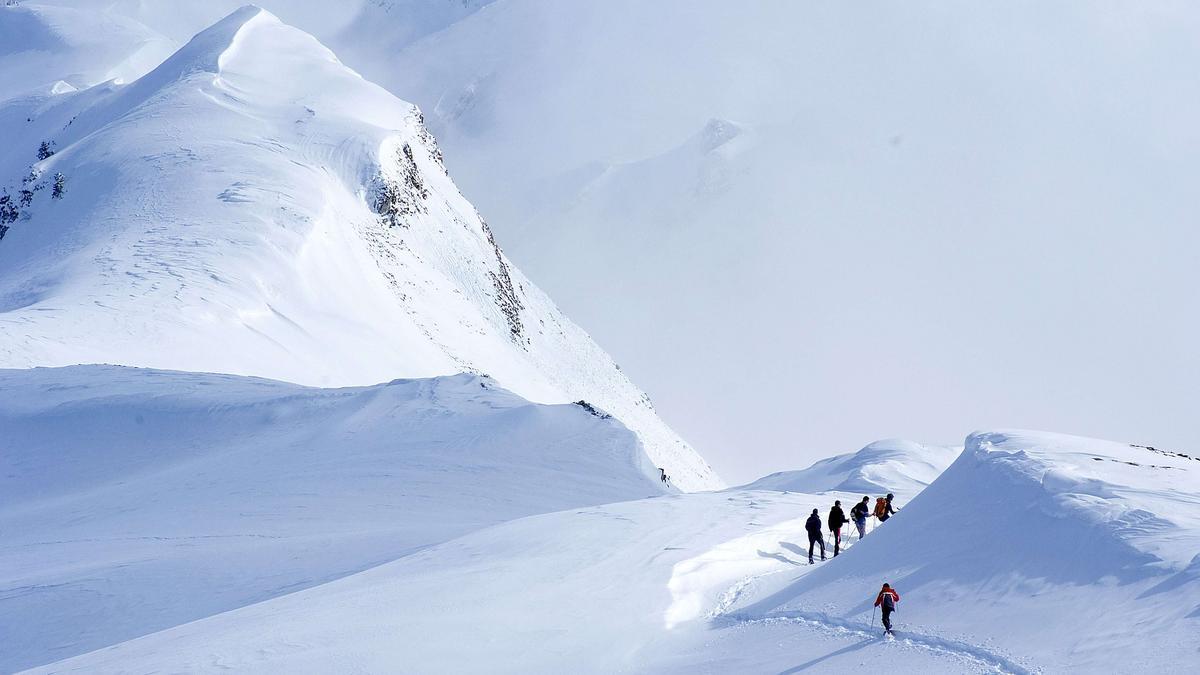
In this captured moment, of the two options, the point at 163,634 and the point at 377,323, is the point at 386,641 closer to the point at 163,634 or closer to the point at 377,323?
the point at 163,634

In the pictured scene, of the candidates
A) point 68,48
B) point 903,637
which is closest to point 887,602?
point 903,637

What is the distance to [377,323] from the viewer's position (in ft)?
162

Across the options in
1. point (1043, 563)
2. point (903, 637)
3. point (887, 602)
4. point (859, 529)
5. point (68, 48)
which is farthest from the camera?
point (68, 48)

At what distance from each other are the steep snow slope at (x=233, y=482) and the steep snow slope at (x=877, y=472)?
677 centimetres

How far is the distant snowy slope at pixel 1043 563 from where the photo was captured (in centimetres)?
989

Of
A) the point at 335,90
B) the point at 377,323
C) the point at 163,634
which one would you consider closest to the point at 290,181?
the point at 377,323

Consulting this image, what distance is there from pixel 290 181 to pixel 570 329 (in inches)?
Result: 1237

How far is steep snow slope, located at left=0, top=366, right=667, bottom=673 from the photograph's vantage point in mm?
17359

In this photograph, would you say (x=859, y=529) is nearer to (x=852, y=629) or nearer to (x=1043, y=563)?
(x=852, y=629)

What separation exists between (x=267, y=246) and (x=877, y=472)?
27884 mm

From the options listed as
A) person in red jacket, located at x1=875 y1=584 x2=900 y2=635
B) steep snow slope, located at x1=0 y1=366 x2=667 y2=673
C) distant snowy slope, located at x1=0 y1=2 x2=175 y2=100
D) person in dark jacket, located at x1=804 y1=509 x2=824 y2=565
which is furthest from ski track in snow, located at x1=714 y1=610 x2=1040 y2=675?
distant snowy slope, located at x1=0 y1=2 x2=175 y2=100

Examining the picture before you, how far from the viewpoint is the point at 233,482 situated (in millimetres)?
24594

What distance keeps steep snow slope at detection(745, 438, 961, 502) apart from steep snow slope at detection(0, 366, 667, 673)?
22.2ft

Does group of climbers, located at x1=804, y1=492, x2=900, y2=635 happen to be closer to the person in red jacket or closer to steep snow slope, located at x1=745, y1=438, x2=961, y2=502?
the person in red jacket
